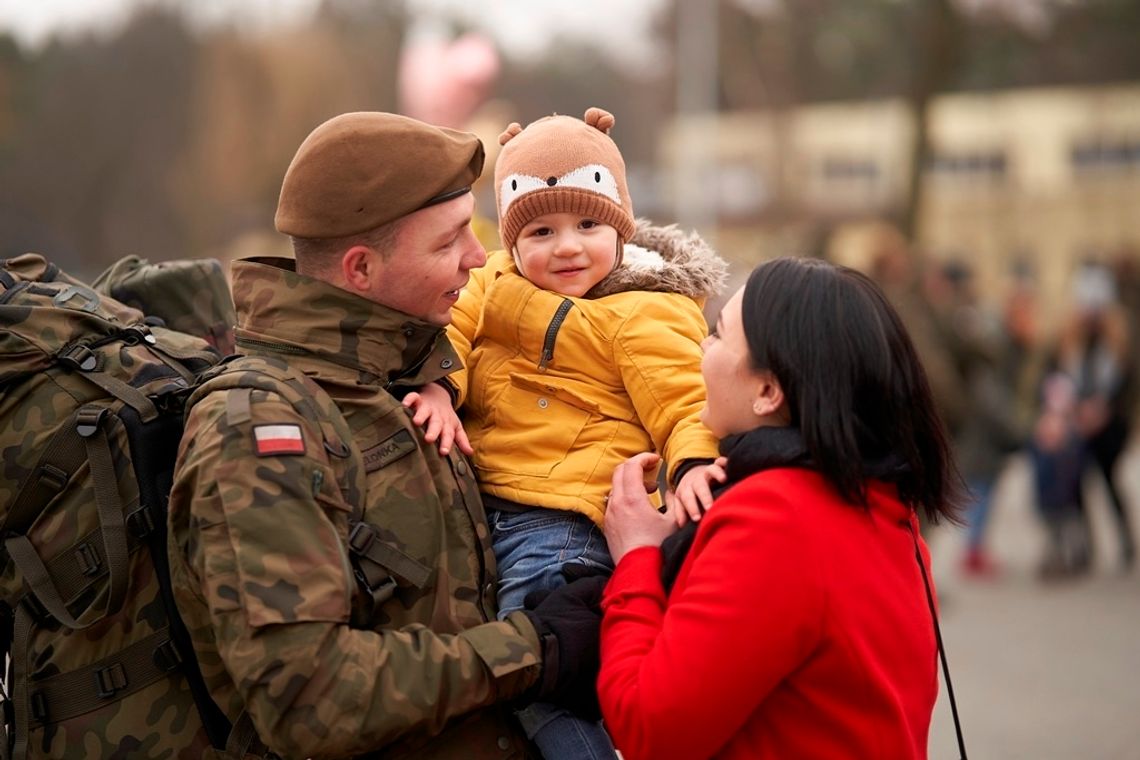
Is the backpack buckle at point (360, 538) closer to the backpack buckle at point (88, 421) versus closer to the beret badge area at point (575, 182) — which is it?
the backpack buckle at point (88, 421)

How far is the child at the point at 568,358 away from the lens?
2742mm

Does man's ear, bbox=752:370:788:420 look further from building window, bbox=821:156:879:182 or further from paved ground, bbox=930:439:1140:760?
building window, bbox=821:156:879:182

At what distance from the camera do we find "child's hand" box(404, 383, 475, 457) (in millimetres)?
2631

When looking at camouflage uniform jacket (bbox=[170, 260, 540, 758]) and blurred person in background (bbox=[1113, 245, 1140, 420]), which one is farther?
blurred person in background (bbox=[1113, 245, 1140, 420])

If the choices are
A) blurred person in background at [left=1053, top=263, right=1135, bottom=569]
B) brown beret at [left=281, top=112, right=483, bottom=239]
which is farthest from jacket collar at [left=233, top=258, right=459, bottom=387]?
blurred person in background at [left=1053, top=263, right=1135, bottom=569]

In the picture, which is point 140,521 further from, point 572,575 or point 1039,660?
point 1039,660

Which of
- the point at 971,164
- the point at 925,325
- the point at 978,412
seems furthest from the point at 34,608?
the point at 971,164

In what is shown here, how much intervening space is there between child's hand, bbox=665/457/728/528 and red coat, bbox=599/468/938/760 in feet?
0.35

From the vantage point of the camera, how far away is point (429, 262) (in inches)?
104

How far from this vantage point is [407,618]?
2.52m

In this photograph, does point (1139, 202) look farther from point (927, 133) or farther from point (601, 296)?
point (601, 296)

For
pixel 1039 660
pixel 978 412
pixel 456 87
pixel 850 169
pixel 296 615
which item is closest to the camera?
pixel 296 615

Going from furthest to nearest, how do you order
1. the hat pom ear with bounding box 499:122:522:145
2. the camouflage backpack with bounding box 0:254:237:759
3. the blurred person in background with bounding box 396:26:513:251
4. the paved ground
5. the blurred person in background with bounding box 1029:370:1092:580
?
the blurred person in background with bounding box 1029:370:1092:580 < the blurred person in background with bounding box 396:26:513:251 < the paved ground < the hat pom ear with bounding box 499:122:522:145 < the camouflage backpack with bounding box 0:254:237:759

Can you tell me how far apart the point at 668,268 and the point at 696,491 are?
0.65 m
